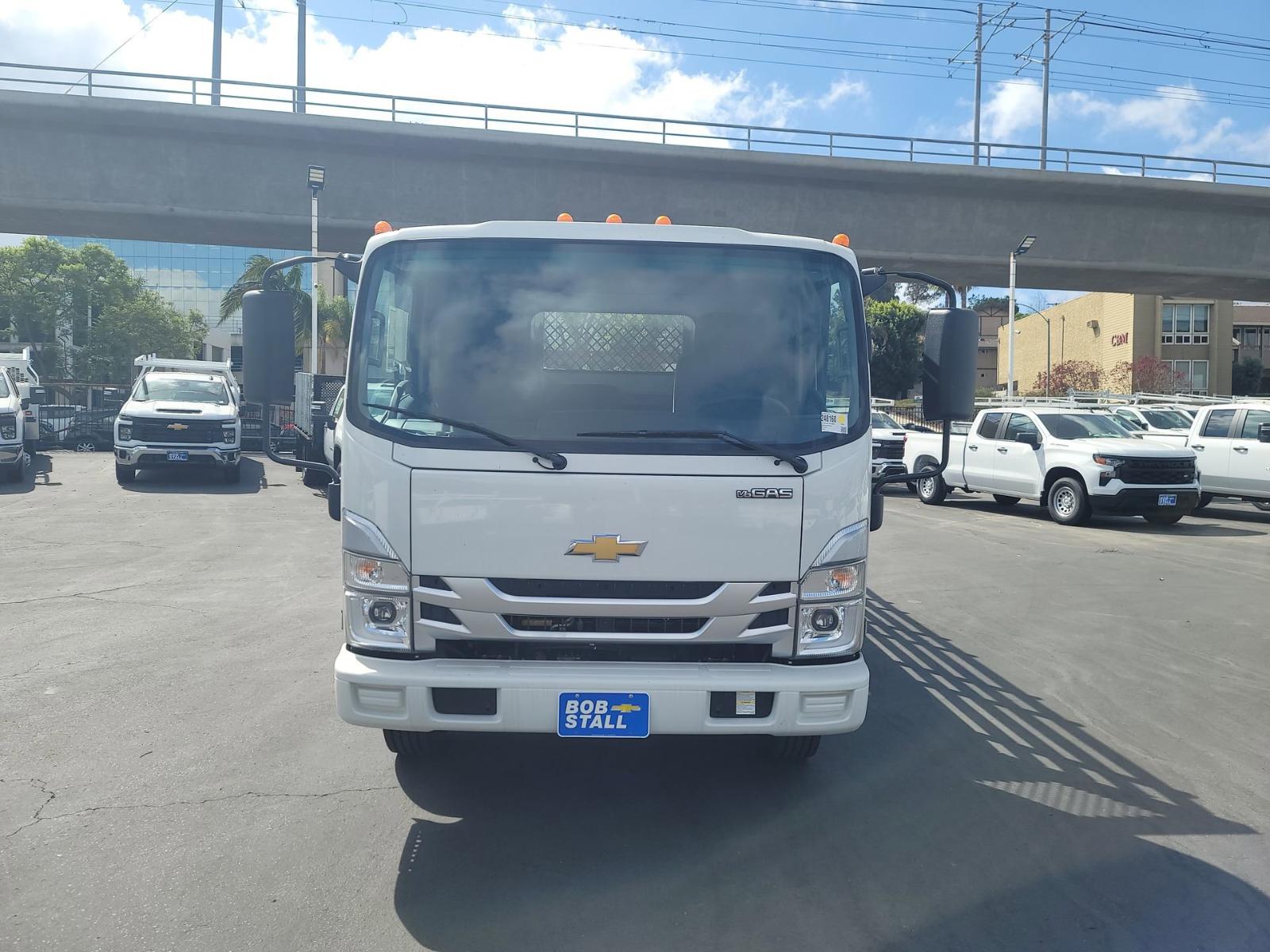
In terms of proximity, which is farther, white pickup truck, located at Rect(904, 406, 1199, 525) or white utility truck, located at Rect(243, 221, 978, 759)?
white pickup truck, located at Rect(904, 406, 1199, 525)

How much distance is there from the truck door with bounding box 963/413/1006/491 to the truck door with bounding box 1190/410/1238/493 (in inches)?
119

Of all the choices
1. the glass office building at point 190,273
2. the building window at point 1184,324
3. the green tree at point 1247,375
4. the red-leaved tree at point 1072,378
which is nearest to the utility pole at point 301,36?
the red-leaved tree at point 1072,378

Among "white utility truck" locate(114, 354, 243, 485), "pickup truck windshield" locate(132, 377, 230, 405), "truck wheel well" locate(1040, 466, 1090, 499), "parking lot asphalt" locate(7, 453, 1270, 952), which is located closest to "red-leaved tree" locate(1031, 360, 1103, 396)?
"truck wheel well" locate(1040, 466, 1090, 499)

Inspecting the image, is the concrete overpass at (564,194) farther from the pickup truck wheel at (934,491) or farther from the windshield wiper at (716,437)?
the windshield wiper at (716,437)

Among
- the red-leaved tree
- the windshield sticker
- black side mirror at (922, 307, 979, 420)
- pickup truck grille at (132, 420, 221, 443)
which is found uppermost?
the red-leaved tree

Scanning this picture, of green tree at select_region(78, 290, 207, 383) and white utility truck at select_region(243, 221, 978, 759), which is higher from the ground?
green tree at select_region(78, 290, 207, 383)

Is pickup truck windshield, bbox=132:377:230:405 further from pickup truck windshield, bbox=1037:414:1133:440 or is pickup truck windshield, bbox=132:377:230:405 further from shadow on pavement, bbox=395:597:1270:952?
shadow on pavement, bbox=395:597:1270:952

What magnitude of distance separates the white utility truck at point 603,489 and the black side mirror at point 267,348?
0.48 m

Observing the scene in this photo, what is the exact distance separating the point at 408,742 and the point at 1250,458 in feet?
51.2

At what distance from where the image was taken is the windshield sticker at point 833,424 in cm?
430

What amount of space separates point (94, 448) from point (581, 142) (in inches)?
566

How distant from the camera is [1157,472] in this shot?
14930mm

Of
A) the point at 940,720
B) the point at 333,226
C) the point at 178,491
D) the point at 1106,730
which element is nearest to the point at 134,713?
the point at 940,720

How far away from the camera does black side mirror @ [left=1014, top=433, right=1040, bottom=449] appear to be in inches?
639
